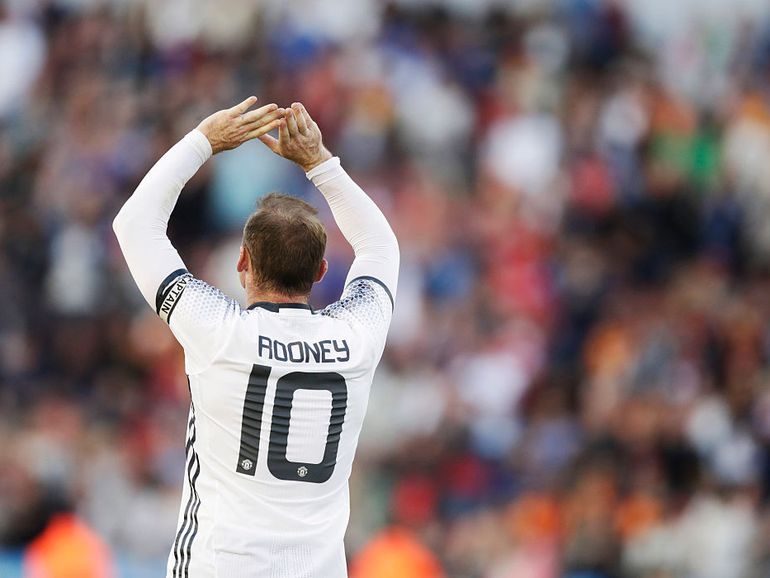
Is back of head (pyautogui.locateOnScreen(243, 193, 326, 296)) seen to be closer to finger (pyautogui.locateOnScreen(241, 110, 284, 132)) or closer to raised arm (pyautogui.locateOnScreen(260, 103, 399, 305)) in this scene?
finger (pyautogui.locateOnScreen(241, 110, 284, 132))

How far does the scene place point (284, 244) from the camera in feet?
13.2

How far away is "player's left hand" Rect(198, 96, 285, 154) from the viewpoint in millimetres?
4230

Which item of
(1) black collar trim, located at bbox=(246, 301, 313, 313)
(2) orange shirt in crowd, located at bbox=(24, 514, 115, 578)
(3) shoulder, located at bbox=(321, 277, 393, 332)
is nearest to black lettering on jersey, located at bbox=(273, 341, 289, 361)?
(1) black collar trim, located at bbox=(246, 301, 313, 313)

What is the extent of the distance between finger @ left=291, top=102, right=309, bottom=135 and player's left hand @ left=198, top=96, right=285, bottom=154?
8 cm

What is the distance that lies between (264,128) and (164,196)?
360mm

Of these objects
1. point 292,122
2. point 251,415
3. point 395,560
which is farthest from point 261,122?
point 395,560

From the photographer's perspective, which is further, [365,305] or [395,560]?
[395,560]

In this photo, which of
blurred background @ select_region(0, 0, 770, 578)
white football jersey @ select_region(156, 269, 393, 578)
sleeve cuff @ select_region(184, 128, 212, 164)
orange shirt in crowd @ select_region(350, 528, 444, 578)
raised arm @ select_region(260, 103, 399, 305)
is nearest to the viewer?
white football jersey @ select_region(156, 269, 393, 578)

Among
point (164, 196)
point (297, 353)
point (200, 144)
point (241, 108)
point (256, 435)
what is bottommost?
point (256, 435)

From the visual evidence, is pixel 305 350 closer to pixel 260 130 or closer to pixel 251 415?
pixel 251 415

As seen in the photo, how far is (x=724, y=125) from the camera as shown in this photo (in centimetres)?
1255

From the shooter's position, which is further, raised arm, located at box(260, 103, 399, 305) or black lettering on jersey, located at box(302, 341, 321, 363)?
raised arm, located at box(260, 103, 399, 305)

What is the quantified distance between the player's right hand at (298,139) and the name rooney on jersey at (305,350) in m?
0.63

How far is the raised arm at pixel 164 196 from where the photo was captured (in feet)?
13.3
